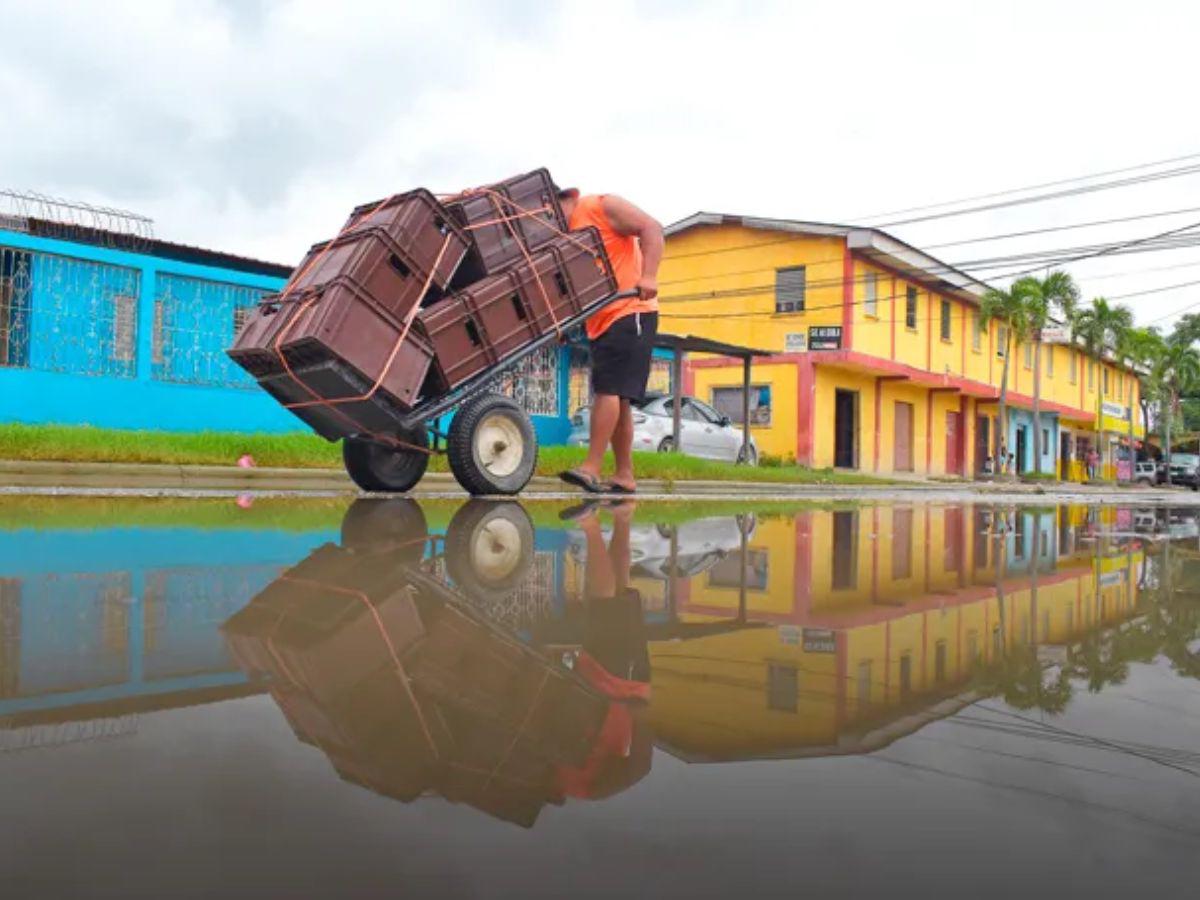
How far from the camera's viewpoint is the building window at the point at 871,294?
89.4 ft

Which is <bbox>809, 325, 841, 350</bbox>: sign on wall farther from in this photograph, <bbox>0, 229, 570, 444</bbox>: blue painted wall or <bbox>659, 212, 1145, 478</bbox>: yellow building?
<bbox>0, 229, 570, 444</bbox>: blue painted wall

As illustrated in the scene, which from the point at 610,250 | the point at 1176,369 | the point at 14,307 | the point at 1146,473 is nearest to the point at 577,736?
the point at 610,250

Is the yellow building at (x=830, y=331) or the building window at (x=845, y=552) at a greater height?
the yellow building at (x=830, y=331)

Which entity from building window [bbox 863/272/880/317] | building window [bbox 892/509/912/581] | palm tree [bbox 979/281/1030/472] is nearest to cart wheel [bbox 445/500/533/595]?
building window [bbox 892/509/912/581]

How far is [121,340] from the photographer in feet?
41.4

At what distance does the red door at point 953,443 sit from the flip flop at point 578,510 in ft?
101

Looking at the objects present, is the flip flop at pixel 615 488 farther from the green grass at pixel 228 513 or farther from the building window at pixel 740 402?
the building window at pixel 740 402

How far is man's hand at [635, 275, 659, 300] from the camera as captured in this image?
716cm

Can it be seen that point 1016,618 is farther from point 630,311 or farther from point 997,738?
point 630,311

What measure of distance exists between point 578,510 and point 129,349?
906 cm

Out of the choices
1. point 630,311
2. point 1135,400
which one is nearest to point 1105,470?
point 1135,400

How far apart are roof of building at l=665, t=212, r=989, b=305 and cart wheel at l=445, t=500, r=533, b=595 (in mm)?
22153

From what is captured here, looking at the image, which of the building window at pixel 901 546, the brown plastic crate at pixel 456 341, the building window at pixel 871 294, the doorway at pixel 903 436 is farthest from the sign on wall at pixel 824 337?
the brown plastic crate at pixel 456 341

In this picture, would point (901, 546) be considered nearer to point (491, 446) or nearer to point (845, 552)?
point (845, 552)
